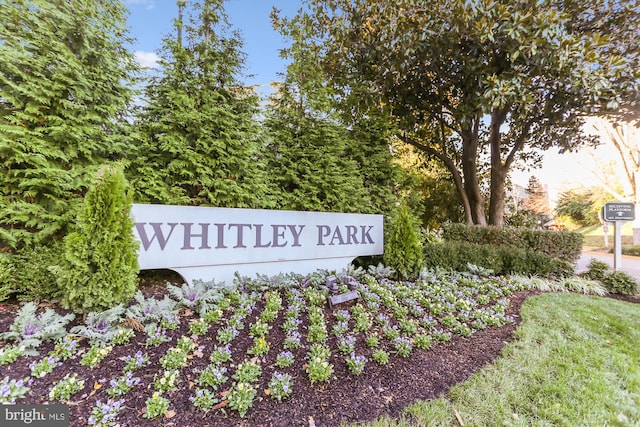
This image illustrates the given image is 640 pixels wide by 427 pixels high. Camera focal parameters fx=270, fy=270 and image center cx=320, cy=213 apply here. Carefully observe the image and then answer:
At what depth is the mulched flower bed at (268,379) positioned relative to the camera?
1.50 meters

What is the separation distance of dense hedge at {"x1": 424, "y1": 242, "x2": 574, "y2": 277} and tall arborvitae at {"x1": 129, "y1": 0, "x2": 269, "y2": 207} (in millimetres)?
2959

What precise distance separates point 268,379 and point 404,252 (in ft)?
8.45

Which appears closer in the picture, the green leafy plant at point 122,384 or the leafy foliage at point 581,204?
the green leafy plant at point 122,384

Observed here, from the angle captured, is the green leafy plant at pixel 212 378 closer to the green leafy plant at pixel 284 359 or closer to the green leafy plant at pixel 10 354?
the green leafy plant at pixel 284 359

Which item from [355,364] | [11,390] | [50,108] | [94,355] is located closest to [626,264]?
[355,364]

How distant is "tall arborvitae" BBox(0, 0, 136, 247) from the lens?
2.30 meters

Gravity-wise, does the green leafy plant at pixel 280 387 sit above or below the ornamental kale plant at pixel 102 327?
below

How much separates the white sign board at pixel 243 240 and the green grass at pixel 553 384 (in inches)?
83.0

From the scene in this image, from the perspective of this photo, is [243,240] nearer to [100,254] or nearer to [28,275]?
[100,254]

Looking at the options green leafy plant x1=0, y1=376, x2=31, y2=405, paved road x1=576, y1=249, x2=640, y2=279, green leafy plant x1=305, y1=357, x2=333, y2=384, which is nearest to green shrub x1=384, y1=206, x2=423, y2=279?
green leafy plant x1=305, y1=357, x2=333, y2=384

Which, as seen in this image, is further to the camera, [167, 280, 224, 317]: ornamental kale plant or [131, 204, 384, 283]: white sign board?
[131, 204, 384, 283]: white sign board

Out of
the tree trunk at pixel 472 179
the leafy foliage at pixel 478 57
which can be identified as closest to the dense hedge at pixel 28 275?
the leafy foliage at pixel 478 57

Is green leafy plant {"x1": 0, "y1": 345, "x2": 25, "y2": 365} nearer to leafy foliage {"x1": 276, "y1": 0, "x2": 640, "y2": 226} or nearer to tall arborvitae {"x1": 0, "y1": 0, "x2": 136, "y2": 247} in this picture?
tall arborvitae {"x1": 0, "y1": 0, "x2": 136, "y2": 247}

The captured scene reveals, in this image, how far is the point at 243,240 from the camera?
3127mm
